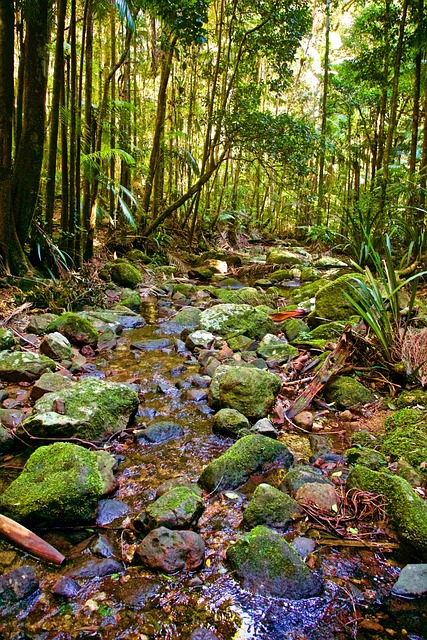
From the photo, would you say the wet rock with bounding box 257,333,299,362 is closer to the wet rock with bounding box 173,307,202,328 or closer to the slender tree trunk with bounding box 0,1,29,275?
the wet rock with bounding box 173,307,202,328

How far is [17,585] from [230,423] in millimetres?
1801

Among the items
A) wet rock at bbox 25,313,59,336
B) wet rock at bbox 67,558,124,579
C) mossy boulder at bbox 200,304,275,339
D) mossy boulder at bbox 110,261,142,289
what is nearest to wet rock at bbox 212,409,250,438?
wet rock at bbox 67,558,124,579

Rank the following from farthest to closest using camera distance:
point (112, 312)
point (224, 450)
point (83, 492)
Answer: point (112, 312) < point (224, 450) < point (83, 492)

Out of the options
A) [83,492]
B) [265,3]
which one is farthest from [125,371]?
[265,3]

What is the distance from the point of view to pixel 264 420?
3400mm

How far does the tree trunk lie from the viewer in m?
5.92

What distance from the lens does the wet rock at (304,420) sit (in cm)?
349

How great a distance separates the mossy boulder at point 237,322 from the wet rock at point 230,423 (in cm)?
236

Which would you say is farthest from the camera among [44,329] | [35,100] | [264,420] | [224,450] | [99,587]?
[35,100]

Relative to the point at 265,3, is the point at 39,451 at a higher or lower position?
lower

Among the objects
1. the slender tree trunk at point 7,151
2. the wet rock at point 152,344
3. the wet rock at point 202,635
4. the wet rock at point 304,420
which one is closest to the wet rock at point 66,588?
the wet rock at point 202,635

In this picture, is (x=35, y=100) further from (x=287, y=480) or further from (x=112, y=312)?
(x=287, y=480)

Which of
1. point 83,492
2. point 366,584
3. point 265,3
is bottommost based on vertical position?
point 366,584

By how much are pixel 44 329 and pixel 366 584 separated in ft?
14.2
